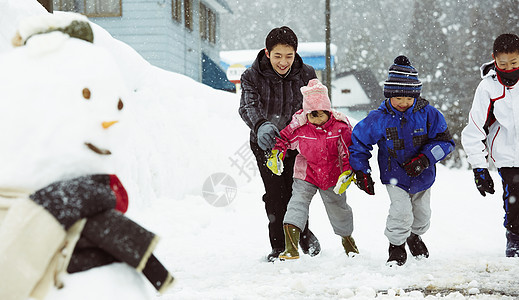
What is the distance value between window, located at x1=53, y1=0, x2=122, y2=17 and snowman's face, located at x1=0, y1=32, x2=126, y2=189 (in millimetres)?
14989

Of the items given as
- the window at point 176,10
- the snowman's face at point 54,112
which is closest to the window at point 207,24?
the window at point 176,10

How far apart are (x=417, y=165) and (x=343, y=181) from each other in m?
0.60

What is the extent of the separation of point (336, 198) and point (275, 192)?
581mm

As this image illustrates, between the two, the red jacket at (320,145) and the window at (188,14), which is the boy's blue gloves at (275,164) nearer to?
the red jacket at (320,145)

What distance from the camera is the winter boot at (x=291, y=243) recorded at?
475 centimetres

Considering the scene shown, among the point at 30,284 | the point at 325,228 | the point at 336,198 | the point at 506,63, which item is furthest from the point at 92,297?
the point at 325,228

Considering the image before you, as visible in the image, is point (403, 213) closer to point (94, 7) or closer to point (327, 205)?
point (327, 205)

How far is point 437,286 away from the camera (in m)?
3.84

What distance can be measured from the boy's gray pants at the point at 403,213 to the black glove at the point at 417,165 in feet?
0.77

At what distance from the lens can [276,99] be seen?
5.09 m

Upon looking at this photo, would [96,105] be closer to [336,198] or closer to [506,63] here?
[336,198]

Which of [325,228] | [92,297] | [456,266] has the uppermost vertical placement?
[92,297]

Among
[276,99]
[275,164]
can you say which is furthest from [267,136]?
[276,99]

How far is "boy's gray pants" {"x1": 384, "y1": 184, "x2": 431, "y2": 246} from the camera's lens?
4.57 m
